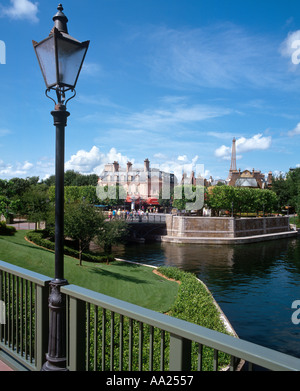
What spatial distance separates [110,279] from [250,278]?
11.8 m

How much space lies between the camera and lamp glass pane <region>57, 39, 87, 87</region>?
4.45 meters

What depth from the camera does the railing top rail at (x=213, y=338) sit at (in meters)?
2.25

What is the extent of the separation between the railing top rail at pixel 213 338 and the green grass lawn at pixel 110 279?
14.6 meters

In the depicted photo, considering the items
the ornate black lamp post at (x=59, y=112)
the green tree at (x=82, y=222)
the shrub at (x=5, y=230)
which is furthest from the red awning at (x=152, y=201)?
the ornate black lamp post at (x=59, y=112)

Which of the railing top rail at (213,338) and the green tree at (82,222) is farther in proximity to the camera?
the green tree at (82,222)

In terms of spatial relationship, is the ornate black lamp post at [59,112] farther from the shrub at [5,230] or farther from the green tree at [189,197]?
the green tree at [189,197]

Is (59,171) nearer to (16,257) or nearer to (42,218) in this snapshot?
(16,257)

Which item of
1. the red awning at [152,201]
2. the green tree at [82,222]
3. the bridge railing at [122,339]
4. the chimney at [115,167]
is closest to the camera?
the bridge railing at [122,339]

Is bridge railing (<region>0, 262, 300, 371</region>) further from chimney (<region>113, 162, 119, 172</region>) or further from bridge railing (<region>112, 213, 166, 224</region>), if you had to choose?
chimney (<region>113, 162, 119, 172</region>)

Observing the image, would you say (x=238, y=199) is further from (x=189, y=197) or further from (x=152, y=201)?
(x=152, y=201)

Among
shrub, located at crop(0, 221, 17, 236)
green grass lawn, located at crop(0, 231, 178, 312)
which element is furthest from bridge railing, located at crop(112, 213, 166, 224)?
green grass lawn, located at crop(0, 231, 178, 312)

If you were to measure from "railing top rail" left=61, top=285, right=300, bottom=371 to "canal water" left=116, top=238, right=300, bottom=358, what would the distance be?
1331 centimetres

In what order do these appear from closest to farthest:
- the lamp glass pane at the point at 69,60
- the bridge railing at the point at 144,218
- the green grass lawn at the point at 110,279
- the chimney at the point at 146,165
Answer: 1. the lamp glass pane at the point at 69,60
2. the green grass lawn at the point at 110,279
3. the bridge railing at the point at 144,218
4. the chimney at the point at 146,165
